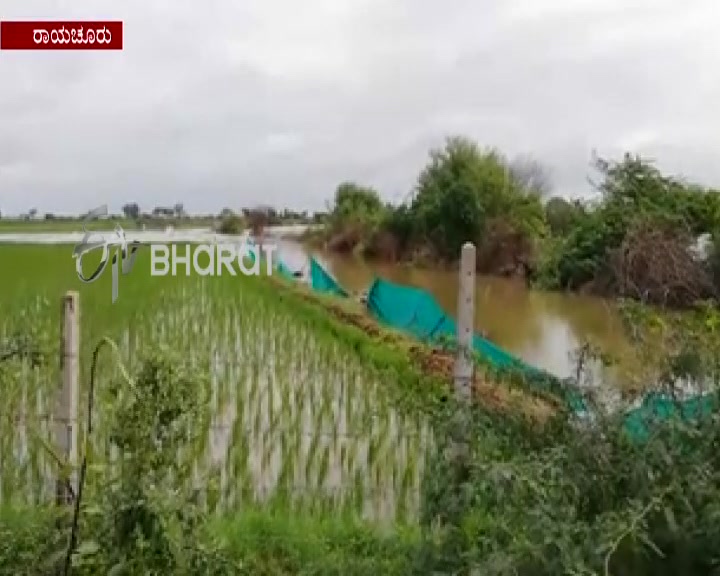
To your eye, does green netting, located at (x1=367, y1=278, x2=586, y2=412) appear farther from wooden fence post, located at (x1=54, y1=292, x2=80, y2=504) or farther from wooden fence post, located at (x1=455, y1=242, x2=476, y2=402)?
wooden fence post, located at (x1=54, y1=292, x2=80, y2=504)

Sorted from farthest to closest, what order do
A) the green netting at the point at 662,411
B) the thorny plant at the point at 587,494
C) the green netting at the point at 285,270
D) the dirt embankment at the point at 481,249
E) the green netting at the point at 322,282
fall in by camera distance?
the dirt embankment at the point at 481,249
the green netting at the point at 322,282
the green netting at the point at 285,270
the green netting at the point at 662,411
the thorny plant at the point at 587,494

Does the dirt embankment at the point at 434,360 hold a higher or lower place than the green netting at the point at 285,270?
lower

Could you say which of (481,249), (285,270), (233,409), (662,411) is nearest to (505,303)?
(481,249)

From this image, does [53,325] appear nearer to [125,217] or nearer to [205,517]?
[125,217]

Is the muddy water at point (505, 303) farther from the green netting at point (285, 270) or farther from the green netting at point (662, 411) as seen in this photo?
the green netting at point (662, 411)

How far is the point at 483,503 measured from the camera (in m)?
1.50

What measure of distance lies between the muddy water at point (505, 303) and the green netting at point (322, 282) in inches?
4.6

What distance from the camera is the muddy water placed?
21.2ft

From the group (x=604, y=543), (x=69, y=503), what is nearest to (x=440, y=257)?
(x=69, y=503)

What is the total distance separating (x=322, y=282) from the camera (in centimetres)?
784

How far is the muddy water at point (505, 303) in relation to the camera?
6461 mm

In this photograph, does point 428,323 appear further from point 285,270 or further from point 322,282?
point 322,282

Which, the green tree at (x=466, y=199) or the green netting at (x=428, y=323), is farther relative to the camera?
the green tree at (x=466, y=199)

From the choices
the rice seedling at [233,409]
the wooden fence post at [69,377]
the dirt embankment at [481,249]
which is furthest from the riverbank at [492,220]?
the wooden fence post at [69,377]
